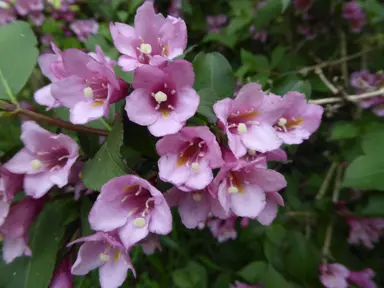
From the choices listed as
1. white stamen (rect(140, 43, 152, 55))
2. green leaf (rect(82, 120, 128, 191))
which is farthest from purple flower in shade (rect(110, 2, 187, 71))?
green leaf (rect(82, 120, 128, 191))

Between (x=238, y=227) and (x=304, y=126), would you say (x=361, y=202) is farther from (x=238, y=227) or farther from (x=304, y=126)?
(x=304, y=126)

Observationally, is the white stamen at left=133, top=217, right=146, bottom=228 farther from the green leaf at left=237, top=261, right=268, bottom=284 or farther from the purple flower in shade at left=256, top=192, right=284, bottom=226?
the green leaf at left=237, top=261, right=268, bottom=284

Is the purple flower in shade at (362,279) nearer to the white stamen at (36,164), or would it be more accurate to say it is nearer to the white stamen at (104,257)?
the white stamen at (104,257)

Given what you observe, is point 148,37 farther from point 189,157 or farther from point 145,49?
point 189,157

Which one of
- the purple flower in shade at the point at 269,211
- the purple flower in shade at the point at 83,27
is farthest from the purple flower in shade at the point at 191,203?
the purple flower in shade at the point at 83,27

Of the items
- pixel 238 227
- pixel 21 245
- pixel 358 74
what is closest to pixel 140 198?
pixel 21 245

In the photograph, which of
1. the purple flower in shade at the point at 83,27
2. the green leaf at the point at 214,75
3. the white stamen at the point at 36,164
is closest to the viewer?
the white stamen at the point at 36,164
